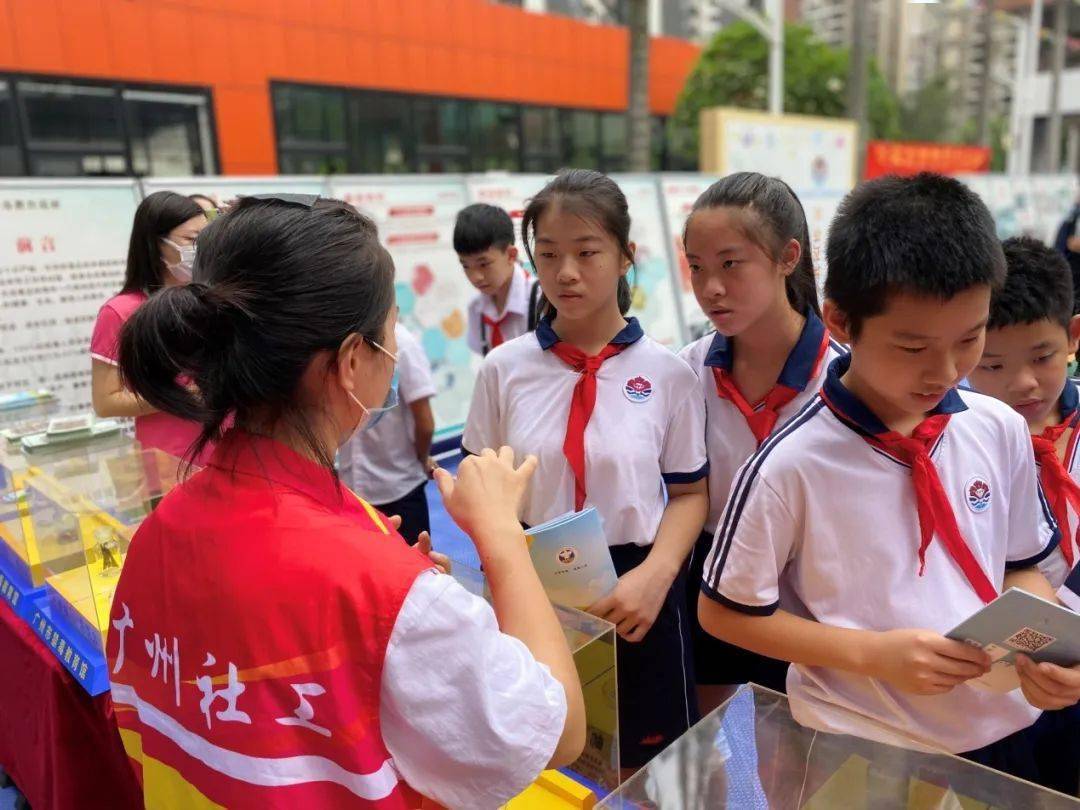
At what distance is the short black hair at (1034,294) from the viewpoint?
136 centimetres

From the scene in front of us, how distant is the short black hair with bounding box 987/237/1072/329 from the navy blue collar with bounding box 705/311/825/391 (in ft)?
1.02

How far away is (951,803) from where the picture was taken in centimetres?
104

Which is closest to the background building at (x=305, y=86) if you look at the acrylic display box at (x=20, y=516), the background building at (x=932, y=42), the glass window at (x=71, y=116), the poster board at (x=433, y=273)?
the glass window at (x=71, y=116)

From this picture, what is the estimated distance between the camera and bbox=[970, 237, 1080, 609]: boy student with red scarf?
4.49 ft

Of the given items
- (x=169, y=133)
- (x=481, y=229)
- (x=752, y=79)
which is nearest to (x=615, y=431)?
(x=481, y=229)

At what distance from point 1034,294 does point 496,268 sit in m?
2.24

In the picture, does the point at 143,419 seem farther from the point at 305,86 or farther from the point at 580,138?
the point at 580,138

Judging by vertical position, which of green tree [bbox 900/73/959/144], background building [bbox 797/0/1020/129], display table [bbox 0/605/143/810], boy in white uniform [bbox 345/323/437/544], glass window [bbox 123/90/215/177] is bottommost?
display table [bbox 0/605/143/810]

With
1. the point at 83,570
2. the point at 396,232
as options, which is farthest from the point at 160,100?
the point at 83,570

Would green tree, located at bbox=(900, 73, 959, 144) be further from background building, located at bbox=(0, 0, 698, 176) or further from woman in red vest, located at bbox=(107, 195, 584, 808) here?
woman in red vest, located at bbox=(107, 195, 584, 808)

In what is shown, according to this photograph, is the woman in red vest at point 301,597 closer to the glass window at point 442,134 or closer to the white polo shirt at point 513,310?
the white polo shirt at point 513,310

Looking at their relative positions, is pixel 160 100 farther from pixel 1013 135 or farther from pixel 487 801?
pixel 1013 135

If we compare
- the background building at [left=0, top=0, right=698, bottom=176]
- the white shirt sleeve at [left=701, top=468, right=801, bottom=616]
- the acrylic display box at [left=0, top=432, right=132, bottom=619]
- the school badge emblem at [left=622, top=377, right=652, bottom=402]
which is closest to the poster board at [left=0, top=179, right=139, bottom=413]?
the acrylic display box at [left=0, top=432, right=132, bottom=619]

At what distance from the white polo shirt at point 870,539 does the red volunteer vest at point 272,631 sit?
54 centimetres
